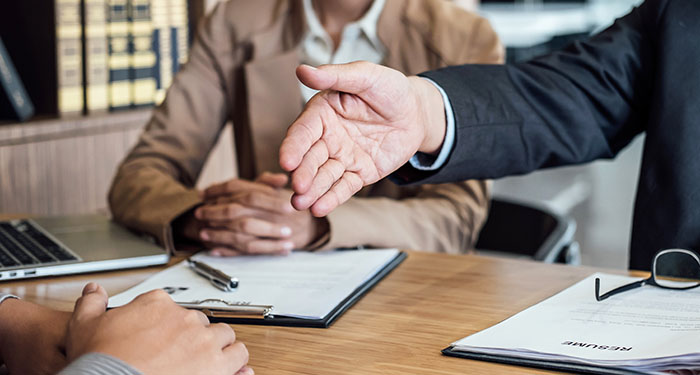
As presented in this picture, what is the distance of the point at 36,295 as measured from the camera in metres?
0.94

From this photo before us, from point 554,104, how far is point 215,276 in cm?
54

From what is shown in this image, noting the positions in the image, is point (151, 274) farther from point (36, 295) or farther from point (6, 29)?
point (6, 29)

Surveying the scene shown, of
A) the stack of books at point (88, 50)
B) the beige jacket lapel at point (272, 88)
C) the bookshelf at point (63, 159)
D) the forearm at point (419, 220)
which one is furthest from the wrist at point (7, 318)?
the stack of books at point (88, 50)

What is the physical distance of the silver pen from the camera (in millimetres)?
910

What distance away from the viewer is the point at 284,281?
952 mm

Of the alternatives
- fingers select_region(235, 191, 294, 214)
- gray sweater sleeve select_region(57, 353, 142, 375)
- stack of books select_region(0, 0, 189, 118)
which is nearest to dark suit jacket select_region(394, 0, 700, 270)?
fingers select_region(235, 191, 294, 214)

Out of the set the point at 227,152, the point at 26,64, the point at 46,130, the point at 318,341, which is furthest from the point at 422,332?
the point at 227,152

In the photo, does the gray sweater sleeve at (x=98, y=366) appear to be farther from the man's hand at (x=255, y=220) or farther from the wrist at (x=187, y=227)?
the wrist at (x=187, y=227)

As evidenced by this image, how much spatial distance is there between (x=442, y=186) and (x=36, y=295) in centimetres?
73

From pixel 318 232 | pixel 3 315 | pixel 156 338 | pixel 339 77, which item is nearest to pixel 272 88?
pixel 318 232

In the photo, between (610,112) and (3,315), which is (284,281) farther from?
(610,112)

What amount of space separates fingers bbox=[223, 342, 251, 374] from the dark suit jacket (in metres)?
0.45

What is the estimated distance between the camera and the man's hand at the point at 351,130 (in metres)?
0.79

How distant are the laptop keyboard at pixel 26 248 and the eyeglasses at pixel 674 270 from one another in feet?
2.27
